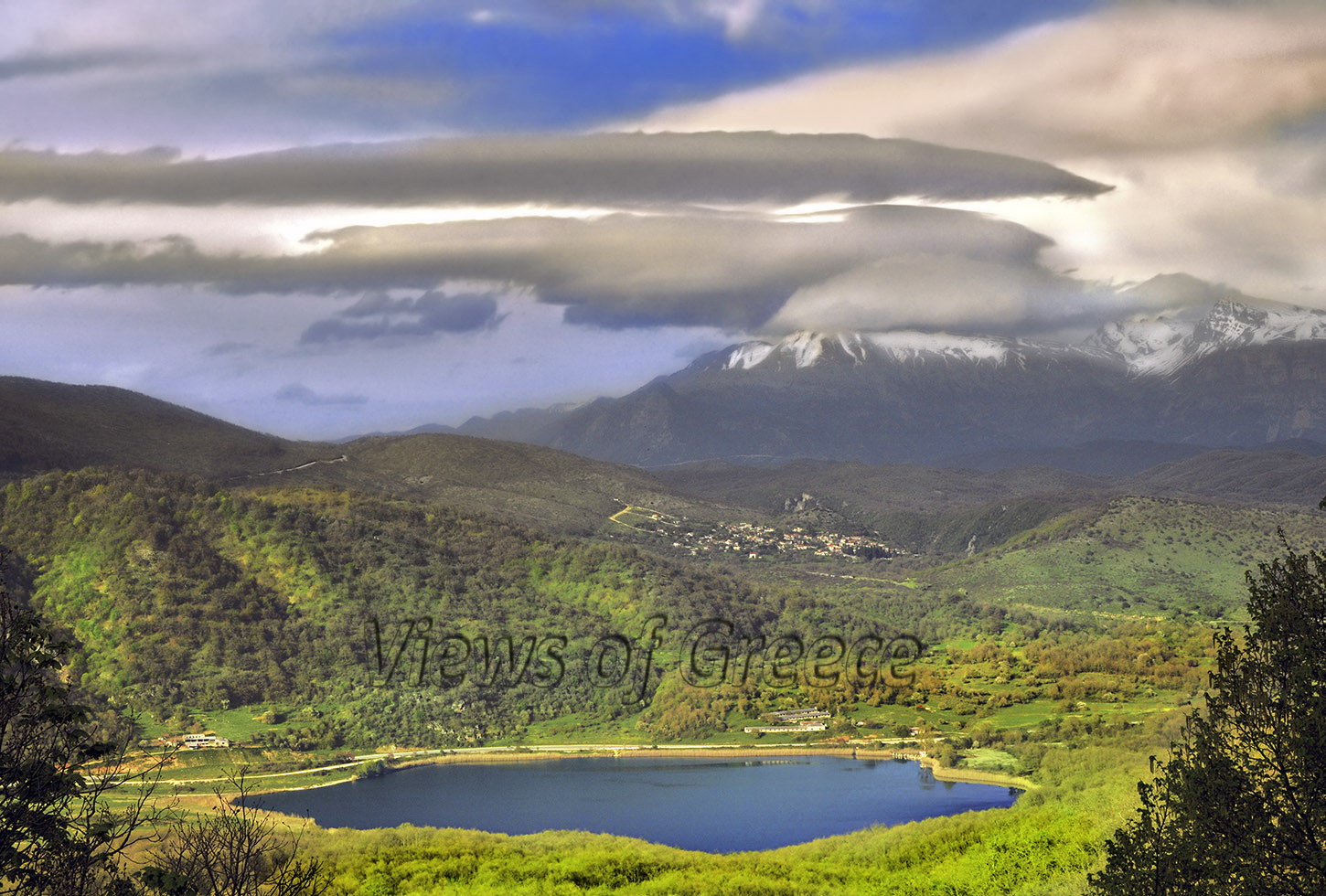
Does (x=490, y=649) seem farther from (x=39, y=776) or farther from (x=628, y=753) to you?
(x=39, y=776)

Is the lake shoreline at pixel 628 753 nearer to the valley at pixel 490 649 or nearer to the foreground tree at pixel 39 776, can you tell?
the valley at pixel 490 649

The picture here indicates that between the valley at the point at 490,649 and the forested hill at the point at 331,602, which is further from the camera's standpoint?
the forested hill at the point at 331,602

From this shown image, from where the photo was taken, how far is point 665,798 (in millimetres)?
105188

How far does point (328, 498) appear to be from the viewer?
193250 millimetres

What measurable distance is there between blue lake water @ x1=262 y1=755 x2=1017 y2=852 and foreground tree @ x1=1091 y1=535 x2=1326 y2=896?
59.5 meters

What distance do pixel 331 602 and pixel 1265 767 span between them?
491 feet

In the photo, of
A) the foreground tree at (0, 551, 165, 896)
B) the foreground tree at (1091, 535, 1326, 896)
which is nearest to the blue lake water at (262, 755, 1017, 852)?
the foreground tree at (1091, 535, 1326, 896)

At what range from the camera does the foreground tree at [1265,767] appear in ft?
83.8

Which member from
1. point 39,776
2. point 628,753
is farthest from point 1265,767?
point 628,753

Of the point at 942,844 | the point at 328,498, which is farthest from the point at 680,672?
the point at 942,844

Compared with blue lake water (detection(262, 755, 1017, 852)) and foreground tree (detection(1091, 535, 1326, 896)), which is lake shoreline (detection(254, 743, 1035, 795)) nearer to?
blue lake water (detection(262, 755, 1017, 852))

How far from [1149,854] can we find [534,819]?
75.0 meters

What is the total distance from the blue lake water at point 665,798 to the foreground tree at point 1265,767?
59.5m

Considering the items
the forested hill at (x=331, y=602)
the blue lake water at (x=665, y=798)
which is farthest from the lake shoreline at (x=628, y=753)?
the forested hill at (x=331, y=602)
